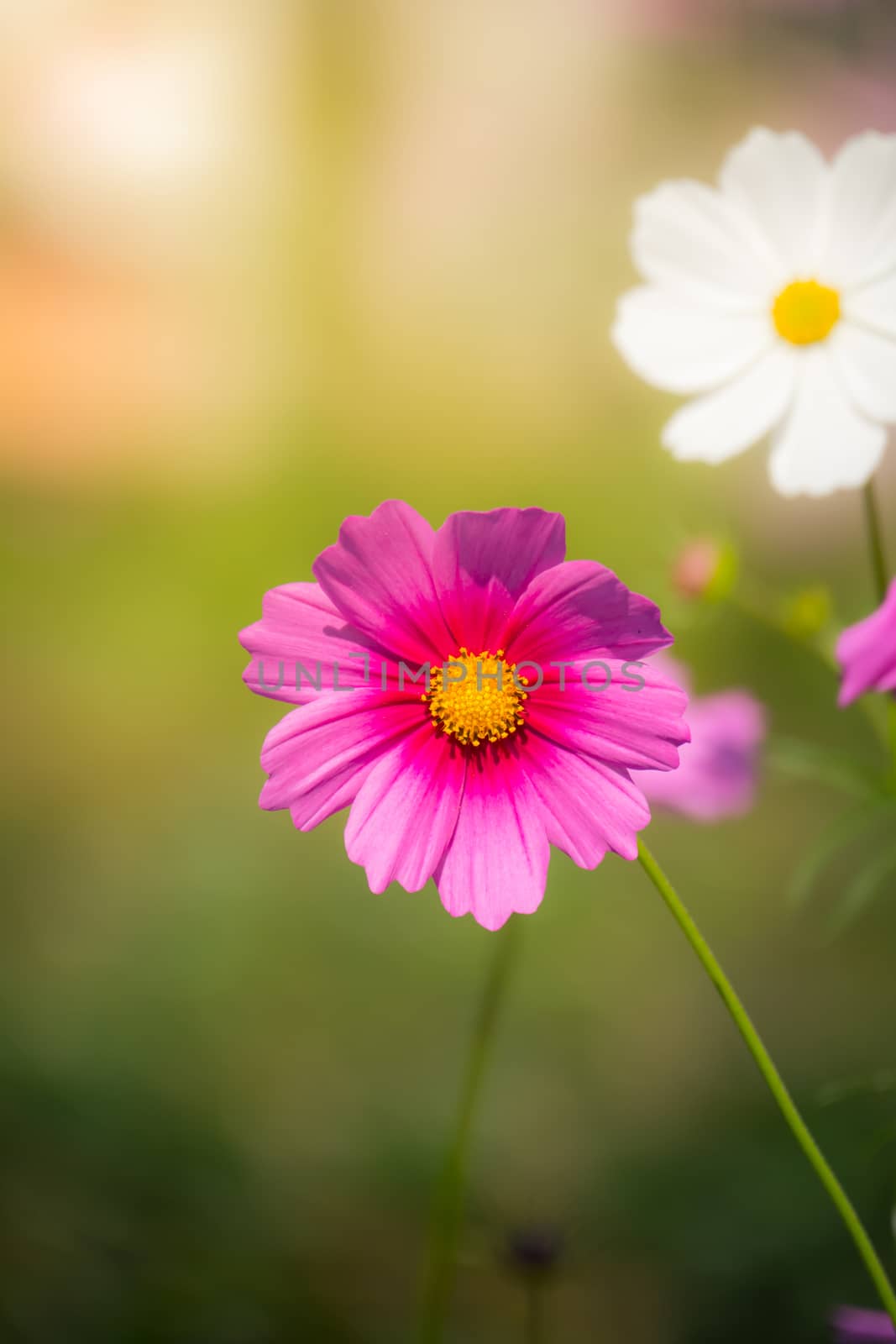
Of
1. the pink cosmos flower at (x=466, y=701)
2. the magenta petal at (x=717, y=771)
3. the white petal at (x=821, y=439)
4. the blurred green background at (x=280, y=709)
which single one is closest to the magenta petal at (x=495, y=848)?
Result: the pink cosmos flower at (x=466, y=701)

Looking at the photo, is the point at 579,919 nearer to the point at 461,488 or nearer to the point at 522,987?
the point at 522,987

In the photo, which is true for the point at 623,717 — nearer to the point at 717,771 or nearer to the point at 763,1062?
the point at 763,1062

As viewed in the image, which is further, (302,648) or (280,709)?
(280,709)

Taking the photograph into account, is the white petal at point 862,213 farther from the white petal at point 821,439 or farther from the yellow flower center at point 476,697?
the yellow flower center at point 476,697

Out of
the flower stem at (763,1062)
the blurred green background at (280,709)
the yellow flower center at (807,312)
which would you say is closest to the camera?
the flower stem at (763,1062)

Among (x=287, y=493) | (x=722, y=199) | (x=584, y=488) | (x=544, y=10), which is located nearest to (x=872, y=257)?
(x=722, y=199)

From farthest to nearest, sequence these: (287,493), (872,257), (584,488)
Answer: (287,493)
(584,488)
(872,257)

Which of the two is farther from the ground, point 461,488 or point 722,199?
point 461,488

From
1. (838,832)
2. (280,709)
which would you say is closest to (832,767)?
(838,832)
